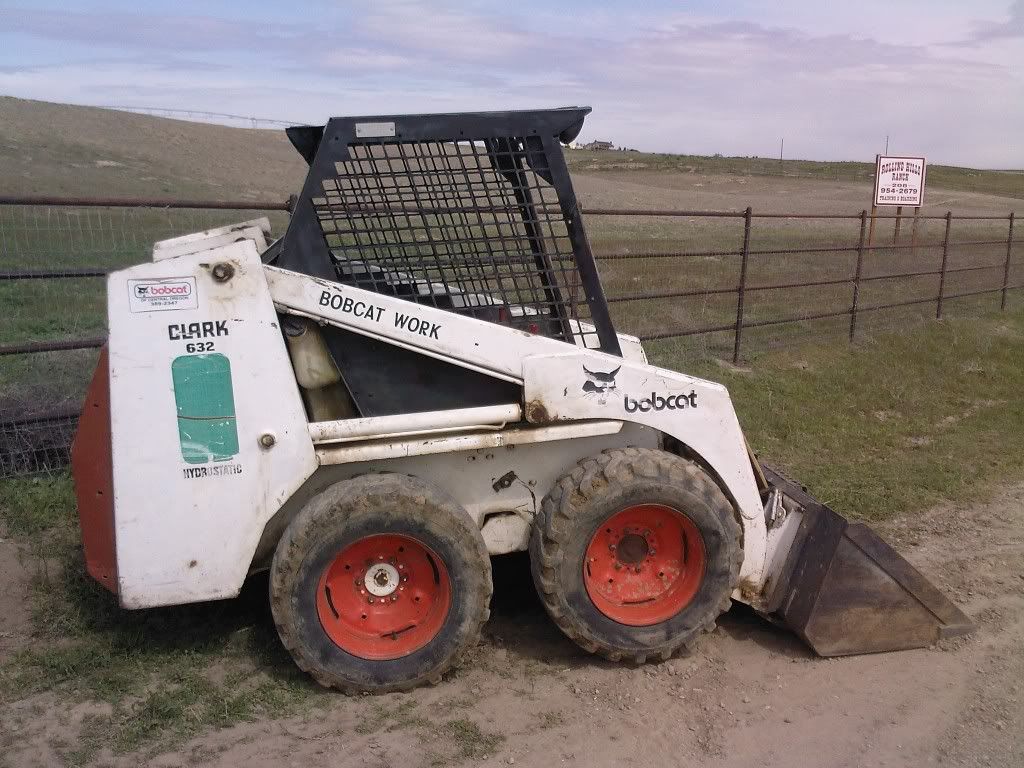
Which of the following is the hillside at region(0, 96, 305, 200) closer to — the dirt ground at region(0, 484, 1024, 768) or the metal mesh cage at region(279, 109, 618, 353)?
the metal mesh cage at region(279, 109, 618, 353)

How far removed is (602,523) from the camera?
12.9 ft

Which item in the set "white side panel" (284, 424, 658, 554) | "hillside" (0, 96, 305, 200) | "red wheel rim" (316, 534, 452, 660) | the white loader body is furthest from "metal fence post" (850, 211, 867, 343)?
"hillside" (0, 96, 305, 200)

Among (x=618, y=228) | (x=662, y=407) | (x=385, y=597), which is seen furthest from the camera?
(x=618, y=228)

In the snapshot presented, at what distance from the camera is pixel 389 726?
11.7 feet

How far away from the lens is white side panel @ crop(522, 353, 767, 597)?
391 centimetres

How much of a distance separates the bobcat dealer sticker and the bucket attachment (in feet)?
8.96

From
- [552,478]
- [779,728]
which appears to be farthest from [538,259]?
[779,728]

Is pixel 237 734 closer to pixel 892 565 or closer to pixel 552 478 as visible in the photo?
A: pixel 552 478

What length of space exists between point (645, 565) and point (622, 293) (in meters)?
6.66

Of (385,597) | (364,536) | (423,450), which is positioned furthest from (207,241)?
(385,597)

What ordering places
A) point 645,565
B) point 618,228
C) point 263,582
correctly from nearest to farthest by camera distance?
point 645,565
point 263,582
point 618,228

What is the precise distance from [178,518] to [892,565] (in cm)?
297

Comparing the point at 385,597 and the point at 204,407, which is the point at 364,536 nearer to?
the point at 385,597

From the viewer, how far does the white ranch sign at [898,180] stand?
16656 mm
